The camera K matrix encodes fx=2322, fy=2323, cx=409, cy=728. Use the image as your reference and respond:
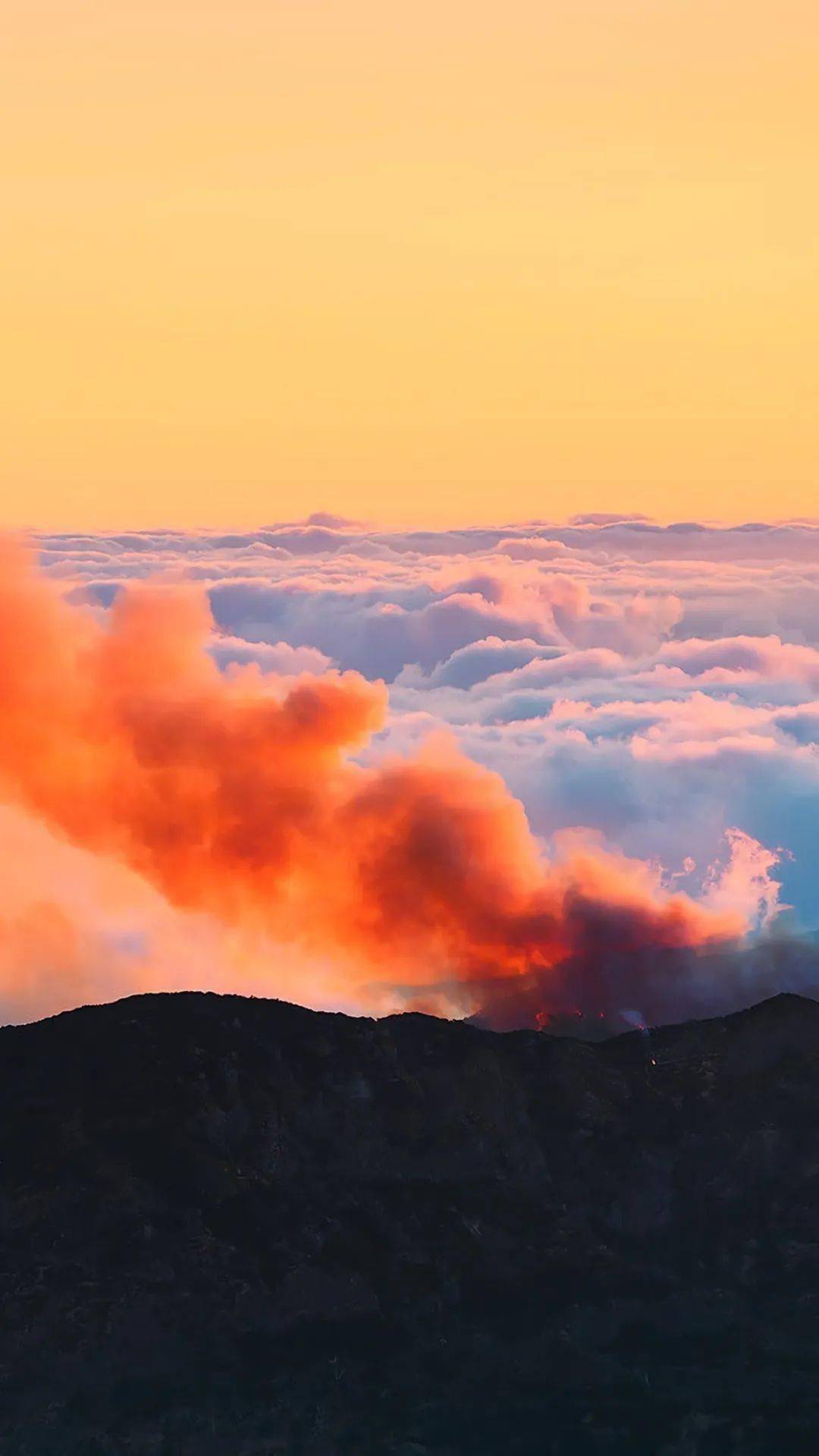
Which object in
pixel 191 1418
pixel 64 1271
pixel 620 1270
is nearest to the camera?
pixel 191 1418

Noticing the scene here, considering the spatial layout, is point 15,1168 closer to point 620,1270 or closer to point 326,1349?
point 326,1349

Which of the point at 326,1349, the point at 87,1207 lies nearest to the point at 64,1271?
the point at 87,1207

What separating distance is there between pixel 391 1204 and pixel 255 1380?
24.9 metres

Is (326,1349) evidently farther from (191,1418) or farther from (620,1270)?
(620,1270)

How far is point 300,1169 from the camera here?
645 feet

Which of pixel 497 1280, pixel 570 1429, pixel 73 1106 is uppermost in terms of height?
pixel 73 1106

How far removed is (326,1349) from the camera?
179 m

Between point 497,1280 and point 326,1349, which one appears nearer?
point 326,1349

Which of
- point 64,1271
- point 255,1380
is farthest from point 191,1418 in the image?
point 64,1271

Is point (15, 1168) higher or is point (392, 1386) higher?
point (15, 1168)

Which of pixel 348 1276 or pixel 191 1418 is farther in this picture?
pixel 348 1276

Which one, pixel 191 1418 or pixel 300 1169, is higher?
pixel 300 1169

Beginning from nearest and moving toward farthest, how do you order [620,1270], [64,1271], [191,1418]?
1. [191,1418]
2. [64,1271]
3. [620,1270]

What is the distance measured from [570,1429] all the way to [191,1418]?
28272 millimetres
